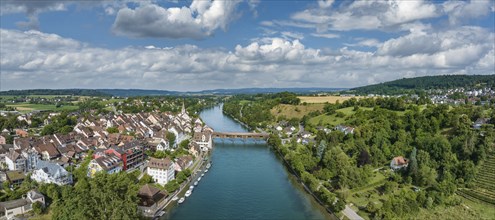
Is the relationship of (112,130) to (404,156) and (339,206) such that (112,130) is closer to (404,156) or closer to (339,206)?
(339,206)

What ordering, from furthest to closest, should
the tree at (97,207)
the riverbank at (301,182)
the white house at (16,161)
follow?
the white house at (16,161)
the riverbank at (301,182)
the tree at (97,207)

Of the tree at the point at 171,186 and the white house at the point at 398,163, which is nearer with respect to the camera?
the tree at the point at 171,186

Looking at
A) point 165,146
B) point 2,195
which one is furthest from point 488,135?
point 2,195

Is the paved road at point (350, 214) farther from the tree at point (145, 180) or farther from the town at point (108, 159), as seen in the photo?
the tree at point (145, 180)

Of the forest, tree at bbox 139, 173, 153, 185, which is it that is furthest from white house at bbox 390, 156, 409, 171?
tree at bbox 139, 173, 153, 185

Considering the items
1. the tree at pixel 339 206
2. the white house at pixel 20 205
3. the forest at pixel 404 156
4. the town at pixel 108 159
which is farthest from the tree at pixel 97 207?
the forest at pixel 404 156

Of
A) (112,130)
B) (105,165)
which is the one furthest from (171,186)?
(112,130)

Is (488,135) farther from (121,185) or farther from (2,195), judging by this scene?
(2,195)
